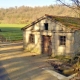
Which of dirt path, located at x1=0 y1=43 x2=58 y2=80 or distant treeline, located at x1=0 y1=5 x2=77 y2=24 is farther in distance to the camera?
distant treeline, located at x1=0 y1=5 x2=77 y2=24

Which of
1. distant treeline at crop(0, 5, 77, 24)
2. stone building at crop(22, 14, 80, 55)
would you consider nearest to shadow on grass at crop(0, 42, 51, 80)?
stone building at crop(22, 14, 80, 55)

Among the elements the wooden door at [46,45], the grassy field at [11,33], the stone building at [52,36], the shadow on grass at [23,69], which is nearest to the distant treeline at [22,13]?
the grassy field at [11,33]

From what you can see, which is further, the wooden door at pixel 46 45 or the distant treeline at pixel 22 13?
the distant treeline at pixel 22 13

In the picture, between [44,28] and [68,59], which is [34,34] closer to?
[44,28]

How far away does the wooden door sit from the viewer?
2363cm

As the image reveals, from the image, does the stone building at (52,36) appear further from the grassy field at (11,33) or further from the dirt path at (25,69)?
the grassy field at (11,33)

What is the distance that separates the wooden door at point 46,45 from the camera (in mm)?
23631

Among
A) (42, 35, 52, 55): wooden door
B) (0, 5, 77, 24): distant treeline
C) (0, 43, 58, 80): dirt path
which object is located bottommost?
(0, 43, 58, 80): dirt path

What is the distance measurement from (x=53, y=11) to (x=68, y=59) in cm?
11334

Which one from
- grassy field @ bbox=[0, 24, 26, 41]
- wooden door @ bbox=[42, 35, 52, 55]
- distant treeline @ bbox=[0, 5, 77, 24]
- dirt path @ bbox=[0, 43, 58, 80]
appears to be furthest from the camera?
distant treeline @ bbox=[0, 5, 77, 24]

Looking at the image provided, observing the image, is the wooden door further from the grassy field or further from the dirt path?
the grassy field

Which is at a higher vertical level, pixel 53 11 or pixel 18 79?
pixel 53 11

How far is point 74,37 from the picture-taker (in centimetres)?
2128

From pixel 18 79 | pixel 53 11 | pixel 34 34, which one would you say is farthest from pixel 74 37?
pixel 53 11
